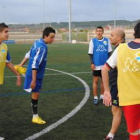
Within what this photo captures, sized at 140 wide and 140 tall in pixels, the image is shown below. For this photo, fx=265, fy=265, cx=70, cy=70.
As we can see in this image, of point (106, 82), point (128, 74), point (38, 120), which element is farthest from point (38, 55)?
point (128, 74)

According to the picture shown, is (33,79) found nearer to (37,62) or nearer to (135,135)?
(37,62)

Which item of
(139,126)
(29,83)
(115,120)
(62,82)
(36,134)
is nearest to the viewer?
(139,126)

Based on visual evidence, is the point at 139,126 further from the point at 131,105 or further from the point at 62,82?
the point at 62,82

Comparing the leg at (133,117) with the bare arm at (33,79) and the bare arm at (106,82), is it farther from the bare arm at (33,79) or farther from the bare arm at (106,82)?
the bare arm at (33,79)

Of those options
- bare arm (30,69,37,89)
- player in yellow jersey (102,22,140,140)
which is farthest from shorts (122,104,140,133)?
bare arm (30,69,37,89)

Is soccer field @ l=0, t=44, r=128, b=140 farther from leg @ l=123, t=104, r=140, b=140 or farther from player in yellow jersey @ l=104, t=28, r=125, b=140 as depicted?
leg @ l=123, t=104, r=140, b=140

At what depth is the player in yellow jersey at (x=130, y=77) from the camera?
10.0 ft

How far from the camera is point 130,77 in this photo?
3.14 metres

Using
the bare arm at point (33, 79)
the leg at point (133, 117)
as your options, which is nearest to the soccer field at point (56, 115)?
the bare arm at point (33, 79)

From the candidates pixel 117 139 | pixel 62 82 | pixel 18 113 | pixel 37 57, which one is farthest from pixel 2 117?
pixel 62 82

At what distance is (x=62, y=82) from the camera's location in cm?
1007

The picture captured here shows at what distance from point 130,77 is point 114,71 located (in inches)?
43.9

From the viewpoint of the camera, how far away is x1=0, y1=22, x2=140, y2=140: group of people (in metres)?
3.10

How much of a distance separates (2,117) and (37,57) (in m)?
1.76
